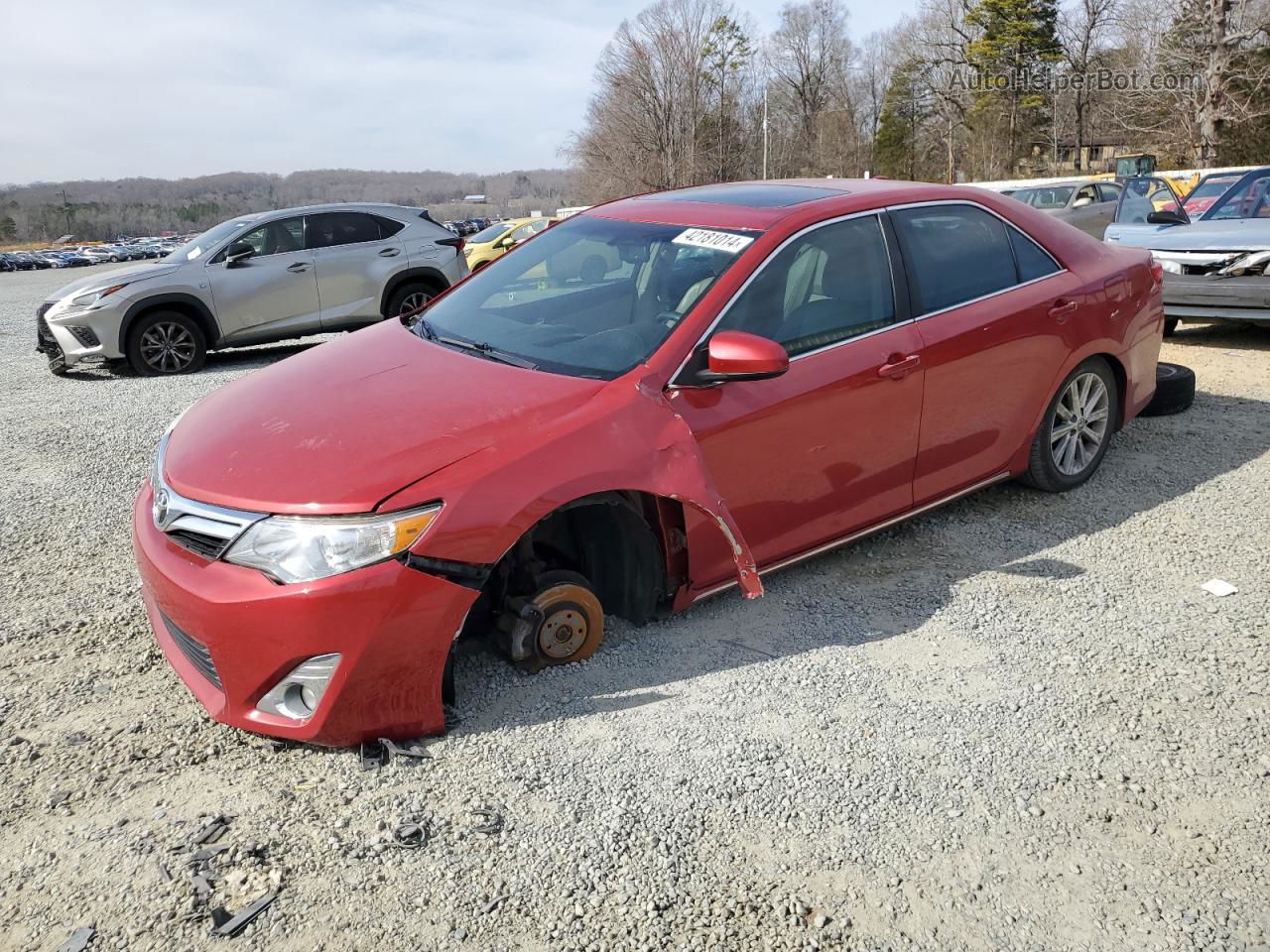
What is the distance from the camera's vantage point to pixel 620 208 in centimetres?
448

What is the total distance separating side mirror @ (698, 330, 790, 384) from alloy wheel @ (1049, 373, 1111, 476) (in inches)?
82.8

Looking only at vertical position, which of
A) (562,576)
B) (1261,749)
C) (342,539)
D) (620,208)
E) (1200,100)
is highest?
(1200,100)

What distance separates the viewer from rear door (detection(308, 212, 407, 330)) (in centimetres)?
1041

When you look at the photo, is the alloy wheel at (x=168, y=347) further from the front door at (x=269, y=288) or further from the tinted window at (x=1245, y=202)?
the tinted window at (x=1245, y=202)

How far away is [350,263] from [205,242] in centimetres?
147

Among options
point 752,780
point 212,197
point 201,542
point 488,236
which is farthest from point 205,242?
point 212,197

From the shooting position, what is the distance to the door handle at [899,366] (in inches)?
153

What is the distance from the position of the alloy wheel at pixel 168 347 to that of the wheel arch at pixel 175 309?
148mm

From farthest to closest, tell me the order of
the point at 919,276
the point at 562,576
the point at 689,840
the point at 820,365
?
the point at 919,276 < the point at 820,365 < the point at 562,576 < the point at 689,840

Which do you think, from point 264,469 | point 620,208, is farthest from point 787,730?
point 620,208

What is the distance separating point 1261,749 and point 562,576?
86.8 inches

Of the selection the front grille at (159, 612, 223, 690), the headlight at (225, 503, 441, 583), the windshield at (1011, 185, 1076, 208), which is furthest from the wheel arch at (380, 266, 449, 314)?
the windshield at (1011, 185, 1076, 208)

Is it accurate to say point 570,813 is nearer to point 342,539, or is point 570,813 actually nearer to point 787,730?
point 787,730

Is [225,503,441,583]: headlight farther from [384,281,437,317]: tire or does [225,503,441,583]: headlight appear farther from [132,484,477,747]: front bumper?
[384,281,437,317]: tire
